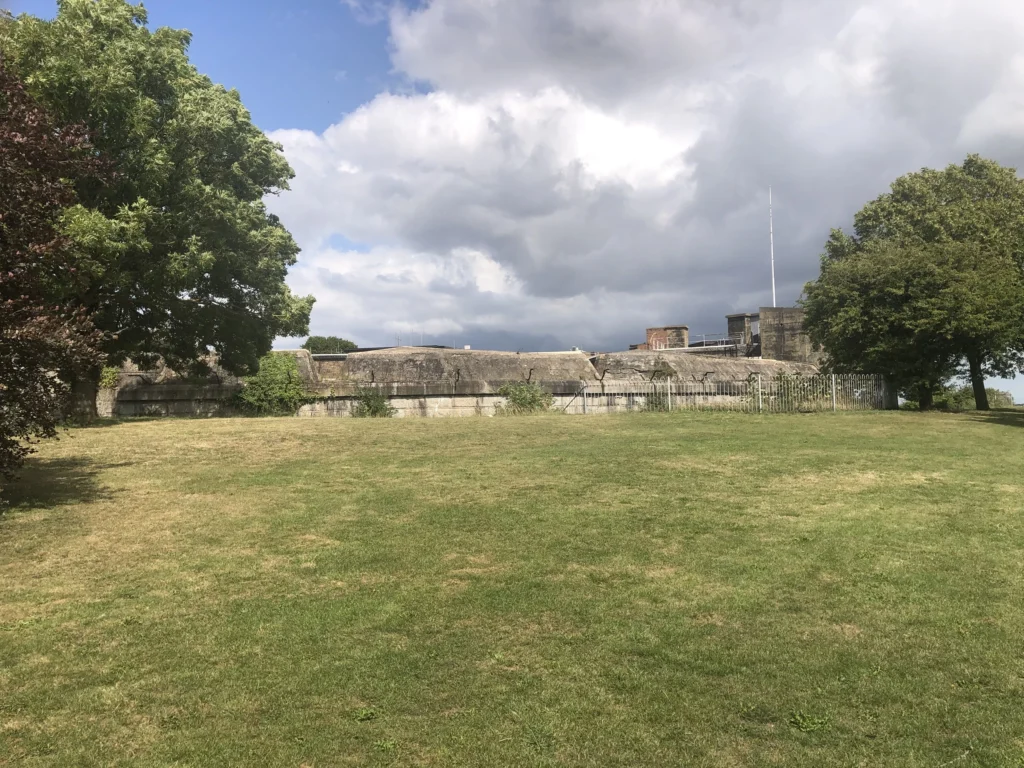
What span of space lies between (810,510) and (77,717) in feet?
26.4

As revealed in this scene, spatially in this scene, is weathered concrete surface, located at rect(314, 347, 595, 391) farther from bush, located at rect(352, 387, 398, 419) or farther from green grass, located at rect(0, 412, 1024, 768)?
green grass, located at rect(0, 412, 1024, 768)

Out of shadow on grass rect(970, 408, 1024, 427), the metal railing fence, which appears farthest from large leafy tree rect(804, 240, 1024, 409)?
shadow on grass rect(970, 408, 1024, 427)

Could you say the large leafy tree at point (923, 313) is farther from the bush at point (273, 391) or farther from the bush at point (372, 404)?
the bush at point (273, 391)

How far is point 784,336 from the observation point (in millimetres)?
40562

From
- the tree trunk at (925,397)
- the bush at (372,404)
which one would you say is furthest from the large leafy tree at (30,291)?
the tree trunk at (925,397)

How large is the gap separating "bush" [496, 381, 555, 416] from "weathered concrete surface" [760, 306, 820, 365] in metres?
22.2

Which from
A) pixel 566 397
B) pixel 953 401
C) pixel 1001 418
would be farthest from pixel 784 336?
pixel 566 397

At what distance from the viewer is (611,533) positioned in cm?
780

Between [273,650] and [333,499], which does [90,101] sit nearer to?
[333,499]

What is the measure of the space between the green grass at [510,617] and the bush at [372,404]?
34.8 ft

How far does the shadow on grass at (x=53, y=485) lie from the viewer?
8.93m

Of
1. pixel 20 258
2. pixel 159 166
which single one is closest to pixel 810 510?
pixel 20 258

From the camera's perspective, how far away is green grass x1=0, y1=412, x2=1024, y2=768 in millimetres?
3771

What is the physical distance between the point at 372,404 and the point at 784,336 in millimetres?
27883
